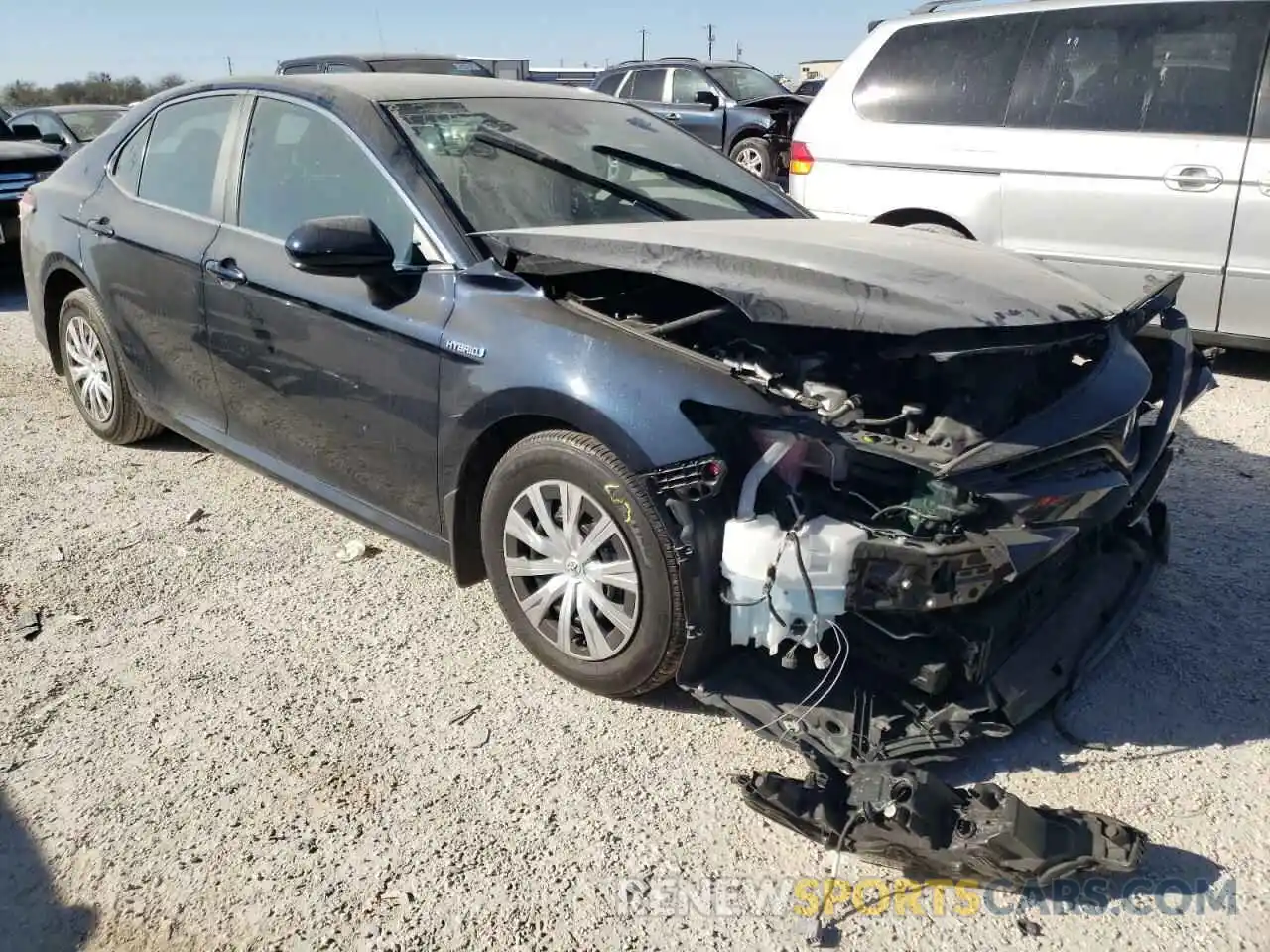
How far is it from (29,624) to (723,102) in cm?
1220

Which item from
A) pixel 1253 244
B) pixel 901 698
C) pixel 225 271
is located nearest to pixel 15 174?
pixel 225 271

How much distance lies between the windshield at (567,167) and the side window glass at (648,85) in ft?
37.3

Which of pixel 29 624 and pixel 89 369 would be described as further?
pixel 89 369

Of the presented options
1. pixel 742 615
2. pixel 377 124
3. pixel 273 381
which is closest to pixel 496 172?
Result: pixel 377 124

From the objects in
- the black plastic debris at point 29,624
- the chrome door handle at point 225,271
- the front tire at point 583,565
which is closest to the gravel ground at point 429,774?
the black plastic debris at point 29,624

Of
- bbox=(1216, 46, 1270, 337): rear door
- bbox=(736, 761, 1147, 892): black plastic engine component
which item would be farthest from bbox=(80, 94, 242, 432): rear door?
bbox=(1216, 46, 1270, 337): rear door

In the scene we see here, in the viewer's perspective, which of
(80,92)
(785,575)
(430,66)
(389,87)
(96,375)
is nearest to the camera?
(785,575)

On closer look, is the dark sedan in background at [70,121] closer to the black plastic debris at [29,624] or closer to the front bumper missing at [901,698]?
the black plastic debris at [29,624]

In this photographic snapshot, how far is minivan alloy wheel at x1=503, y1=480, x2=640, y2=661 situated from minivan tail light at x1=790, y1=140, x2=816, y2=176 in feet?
13.7

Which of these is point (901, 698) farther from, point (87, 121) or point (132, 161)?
point (87, 121)

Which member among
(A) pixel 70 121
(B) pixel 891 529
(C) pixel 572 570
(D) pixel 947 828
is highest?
(A) pixel 70 121

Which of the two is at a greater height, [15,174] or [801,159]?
[801,159]

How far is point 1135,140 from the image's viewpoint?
5355mm

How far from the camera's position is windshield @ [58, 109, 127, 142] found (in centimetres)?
1197
